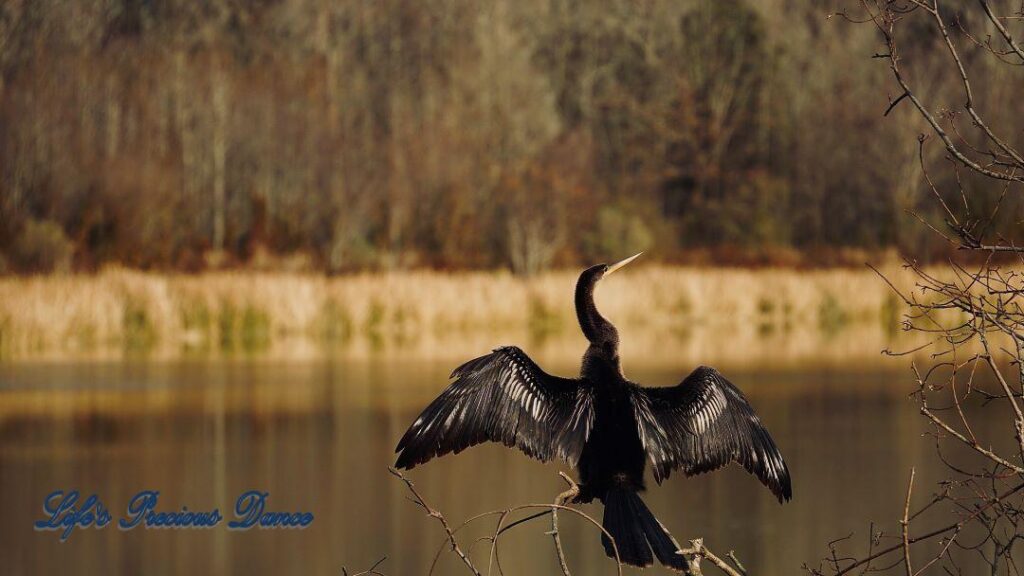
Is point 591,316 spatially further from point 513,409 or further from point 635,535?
point 635,535

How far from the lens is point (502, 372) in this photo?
4.80 m

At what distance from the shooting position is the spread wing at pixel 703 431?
4895 millimetres

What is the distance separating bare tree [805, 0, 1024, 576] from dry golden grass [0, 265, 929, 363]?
1.85 meters

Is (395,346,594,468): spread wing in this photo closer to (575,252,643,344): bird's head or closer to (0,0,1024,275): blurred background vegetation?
(575,252,643,344): bird's head

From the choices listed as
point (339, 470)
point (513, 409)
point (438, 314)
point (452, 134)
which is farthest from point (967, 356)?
point (452, 134)

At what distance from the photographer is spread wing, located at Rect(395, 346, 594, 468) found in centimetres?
470

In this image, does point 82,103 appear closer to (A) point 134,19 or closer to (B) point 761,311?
(A) point 134,19

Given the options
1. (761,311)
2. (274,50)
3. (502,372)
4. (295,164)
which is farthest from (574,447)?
(274,50)

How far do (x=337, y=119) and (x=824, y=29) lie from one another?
49.3ft

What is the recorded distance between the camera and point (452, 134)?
36719 mm

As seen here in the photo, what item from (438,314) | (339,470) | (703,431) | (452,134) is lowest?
(339,470)

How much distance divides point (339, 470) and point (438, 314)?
34.6 ft

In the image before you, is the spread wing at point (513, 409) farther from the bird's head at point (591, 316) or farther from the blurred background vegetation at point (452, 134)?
the blurred background vegetation at point (452, 134)

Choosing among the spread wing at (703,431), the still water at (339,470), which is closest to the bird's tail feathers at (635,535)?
the spread wing at (703,431)
